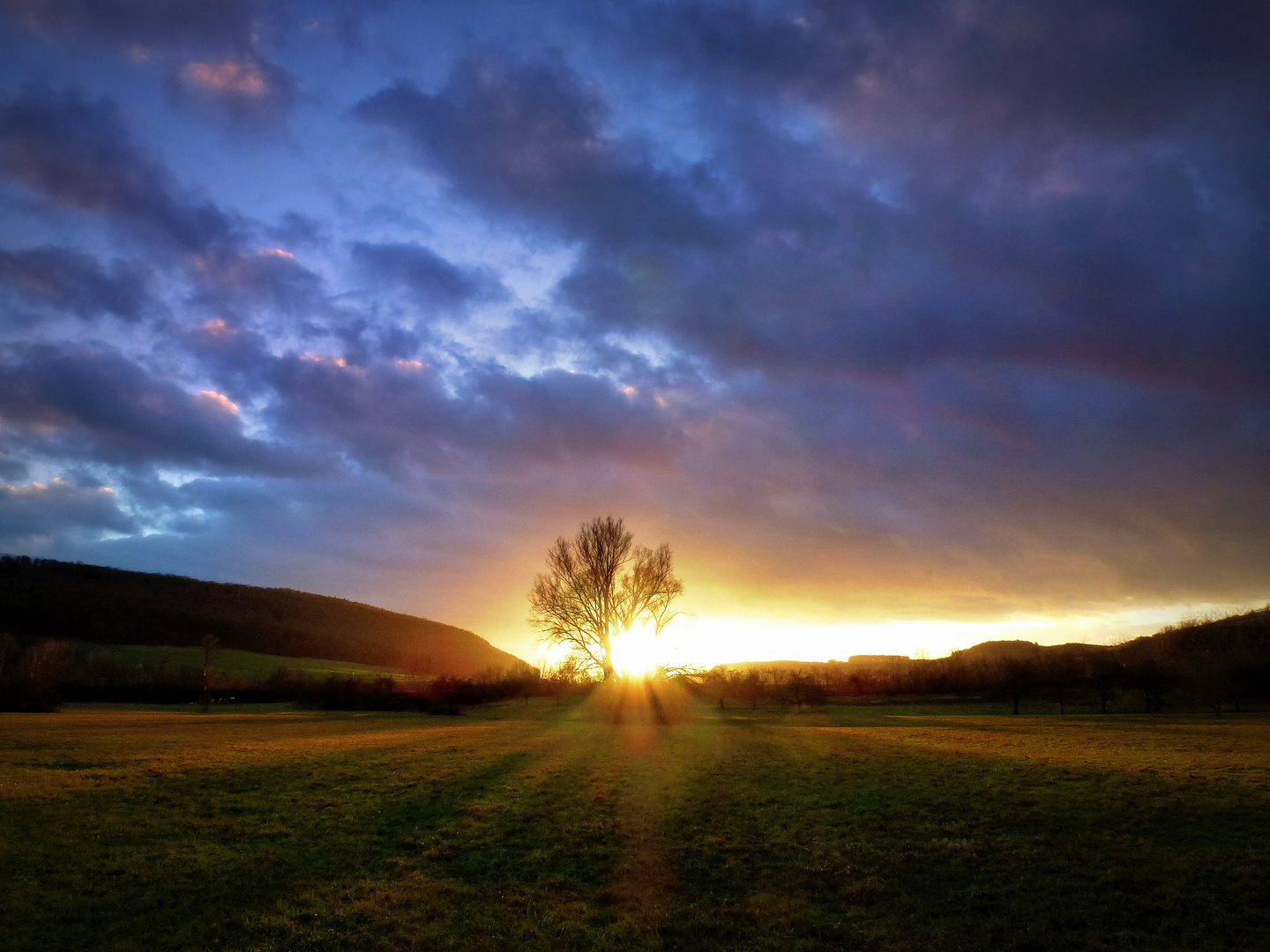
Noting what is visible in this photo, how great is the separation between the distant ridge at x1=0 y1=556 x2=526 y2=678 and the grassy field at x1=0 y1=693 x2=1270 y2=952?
10343 cm

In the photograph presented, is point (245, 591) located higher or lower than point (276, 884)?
higher

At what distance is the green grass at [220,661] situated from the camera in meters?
104

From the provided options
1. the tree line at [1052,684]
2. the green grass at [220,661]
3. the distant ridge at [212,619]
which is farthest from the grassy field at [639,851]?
the distant ridge at [212,619]

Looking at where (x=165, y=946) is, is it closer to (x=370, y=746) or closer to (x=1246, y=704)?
(x=370, y=746)

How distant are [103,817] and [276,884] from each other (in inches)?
295

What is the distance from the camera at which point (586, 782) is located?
22.8m

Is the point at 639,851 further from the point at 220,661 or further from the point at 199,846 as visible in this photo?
the point at 220,661

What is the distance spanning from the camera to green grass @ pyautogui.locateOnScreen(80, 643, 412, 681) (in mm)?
103938

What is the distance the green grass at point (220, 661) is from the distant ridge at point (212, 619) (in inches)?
384

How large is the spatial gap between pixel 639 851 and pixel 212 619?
6532 inches

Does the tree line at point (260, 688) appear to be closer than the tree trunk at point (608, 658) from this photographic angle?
No

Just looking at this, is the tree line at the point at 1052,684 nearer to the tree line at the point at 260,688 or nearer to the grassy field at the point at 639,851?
the tree line at the point at 260,688

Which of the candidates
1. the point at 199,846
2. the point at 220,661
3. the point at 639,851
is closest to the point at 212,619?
the point at 220,661

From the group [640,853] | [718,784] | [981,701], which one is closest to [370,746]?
[718,784]
